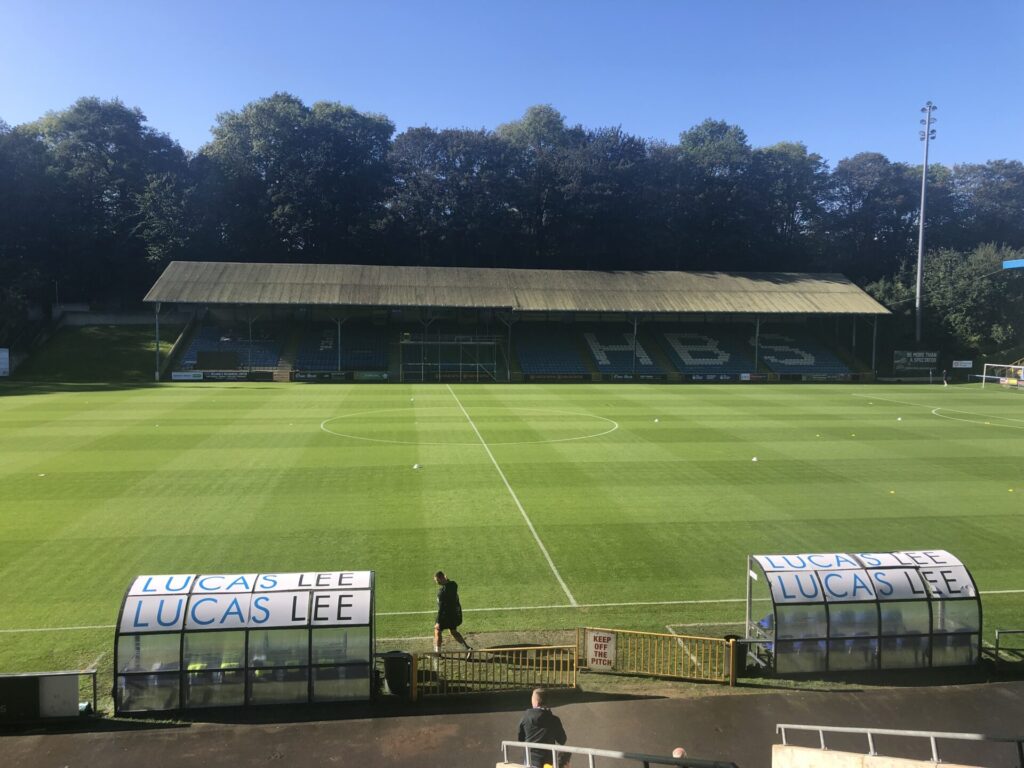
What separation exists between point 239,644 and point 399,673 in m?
2.22

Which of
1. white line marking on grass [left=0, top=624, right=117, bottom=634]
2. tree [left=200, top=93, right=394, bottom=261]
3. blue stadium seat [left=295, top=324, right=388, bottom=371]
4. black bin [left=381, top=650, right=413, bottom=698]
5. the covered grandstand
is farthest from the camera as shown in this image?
tree [left=200, top=93, right=394, bottom=261]

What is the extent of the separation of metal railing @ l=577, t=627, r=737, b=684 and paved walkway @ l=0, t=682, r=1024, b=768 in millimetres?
703

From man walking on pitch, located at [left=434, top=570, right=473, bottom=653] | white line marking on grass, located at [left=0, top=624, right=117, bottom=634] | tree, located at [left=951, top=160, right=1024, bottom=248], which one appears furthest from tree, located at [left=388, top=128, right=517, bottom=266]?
man walking on pitch, located at [left=434, top=570, right=473, bottom=653]

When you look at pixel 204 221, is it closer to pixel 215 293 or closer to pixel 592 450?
pixel 215 293

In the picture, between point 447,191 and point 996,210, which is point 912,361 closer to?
point 996,210

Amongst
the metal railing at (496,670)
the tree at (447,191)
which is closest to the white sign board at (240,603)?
the metal railing at (496,670)

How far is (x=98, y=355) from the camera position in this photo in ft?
184

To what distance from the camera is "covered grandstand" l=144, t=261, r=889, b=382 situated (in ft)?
183

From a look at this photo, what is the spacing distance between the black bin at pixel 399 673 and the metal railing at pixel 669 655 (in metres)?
2.49

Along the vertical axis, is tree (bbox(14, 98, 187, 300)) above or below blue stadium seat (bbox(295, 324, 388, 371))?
above

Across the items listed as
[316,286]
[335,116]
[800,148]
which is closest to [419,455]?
[316,286]

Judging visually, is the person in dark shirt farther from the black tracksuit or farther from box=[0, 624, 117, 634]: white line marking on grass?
box=[0, 624, 117, 634]: white line marking on grass

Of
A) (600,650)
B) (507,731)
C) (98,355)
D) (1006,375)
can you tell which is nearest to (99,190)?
(98,355)

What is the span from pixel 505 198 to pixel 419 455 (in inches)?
2269
